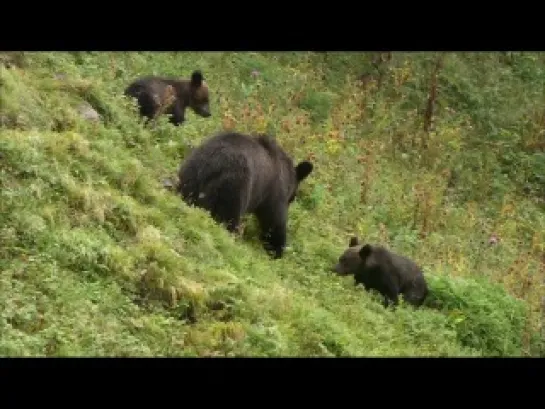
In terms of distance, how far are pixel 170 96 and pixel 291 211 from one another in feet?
8.05

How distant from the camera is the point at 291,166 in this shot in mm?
10914

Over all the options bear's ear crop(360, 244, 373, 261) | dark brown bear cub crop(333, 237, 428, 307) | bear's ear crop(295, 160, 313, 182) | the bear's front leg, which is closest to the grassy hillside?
the bear's front leg

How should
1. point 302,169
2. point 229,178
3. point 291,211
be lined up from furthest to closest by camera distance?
1. point 291,211
2. point 302,169
3. point 229,178

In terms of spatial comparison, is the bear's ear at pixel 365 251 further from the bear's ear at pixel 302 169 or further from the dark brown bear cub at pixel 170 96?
the dark brown bear cub at pixel 170 96

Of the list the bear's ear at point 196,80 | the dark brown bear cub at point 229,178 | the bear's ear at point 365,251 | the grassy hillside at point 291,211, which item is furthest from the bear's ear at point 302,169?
the bear's ear at point 196,80

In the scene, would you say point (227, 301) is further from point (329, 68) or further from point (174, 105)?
point (329, 68)

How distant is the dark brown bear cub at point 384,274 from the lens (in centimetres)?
1016

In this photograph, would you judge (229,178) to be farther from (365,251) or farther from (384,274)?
(384,274)

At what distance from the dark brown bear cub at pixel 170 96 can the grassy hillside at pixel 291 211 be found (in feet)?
1.18

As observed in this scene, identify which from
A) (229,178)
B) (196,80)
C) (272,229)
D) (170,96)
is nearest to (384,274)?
(272,229)

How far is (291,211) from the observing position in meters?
11.6

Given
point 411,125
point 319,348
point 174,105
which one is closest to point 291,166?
point 174,105
